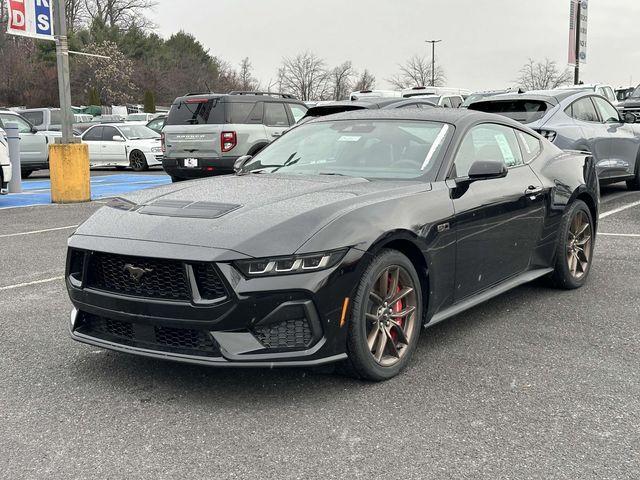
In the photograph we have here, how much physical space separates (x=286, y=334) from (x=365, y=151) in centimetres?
173

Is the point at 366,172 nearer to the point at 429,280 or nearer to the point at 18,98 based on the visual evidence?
the point at 429,280

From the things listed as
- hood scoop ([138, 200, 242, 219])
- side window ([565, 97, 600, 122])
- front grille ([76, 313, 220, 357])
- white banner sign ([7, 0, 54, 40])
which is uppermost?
white banner sign ([7, 0, 54, 40])

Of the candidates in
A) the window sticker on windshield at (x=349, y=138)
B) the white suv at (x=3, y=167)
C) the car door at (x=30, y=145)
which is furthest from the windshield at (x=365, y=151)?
the car door at (x=30, y=145)

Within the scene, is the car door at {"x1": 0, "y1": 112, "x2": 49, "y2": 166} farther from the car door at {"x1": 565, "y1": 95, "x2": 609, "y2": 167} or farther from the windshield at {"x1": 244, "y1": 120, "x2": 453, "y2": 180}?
the windshield at {"x1": 244, "y1": 120, "x2": 453, "y2": 180}

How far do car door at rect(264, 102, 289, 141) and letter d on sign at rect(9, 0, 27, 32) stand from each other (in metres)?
4.43

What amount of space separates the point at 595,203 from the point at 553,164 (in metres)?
0.75

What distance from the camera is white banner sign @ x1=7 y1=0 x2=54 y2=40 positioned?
1238cm

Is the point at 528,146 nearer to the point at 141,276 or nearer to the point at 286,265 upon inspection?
the point at 286,265

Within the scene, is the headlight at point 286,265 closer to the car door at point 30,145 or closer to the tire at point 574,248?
the tire at point 574,248

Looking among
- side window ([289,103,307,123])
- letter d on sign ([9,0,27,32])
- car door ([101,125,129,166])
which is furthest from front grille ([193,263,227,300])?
car door ([101,125,129,166])

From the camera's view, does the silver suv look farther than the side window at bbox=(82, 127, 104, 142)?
No

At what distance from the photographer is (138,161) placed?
20859 mm

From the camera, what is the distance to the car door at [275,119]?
1396cm

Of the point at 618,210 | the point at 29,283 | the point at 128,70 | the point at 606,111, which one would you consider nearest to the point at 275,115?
the point at 606,111
